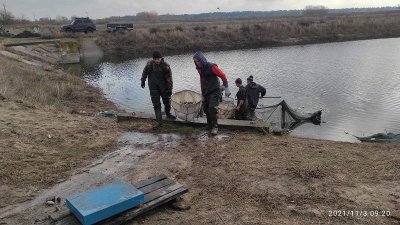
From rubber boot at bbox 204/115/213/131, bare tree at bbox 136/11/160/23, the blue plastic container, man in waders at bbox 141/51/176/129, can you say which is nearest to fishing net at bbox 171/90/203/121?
man in waders at bbox 141/51/176/129

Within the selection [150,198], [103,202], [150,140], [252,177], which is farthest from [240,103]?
[103,202]

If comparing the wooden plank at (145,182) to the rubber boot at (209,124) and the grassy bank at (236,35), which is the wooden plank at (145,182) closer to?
the rubber boot at (209,124)

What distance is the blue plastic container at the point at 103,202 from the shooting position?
13.0 feet

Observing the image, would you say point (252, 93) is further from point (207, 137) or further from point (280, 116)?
point (207, 137)

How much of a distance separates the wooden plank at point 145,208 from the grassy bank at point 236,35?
34577 mm

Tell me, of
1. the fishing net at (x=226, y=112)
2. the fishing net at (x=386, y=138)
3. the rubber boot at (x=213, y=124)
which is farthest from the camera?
the fishing net at (x=226, y=112)

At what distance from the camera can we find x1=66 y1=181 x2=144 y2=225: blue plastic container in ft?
13.0

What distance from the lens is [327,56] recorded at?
29.6 m

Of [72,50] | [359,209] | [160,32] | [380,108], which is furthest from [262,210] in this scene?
[160,32]

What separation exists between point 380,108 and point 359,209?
10712mm

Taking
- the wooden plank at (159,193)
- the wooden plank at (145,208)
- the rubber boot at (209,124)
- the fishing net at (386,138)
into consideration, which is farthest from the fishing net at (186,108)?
the fishing net at (386,138)

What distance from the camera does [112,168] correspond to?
6.20 meters

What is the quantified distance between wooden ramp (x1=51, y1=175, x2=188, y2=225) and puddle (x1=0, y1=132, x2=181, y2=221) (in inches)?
25.2

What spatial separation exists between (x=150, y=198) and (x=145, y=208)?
0.79ft
